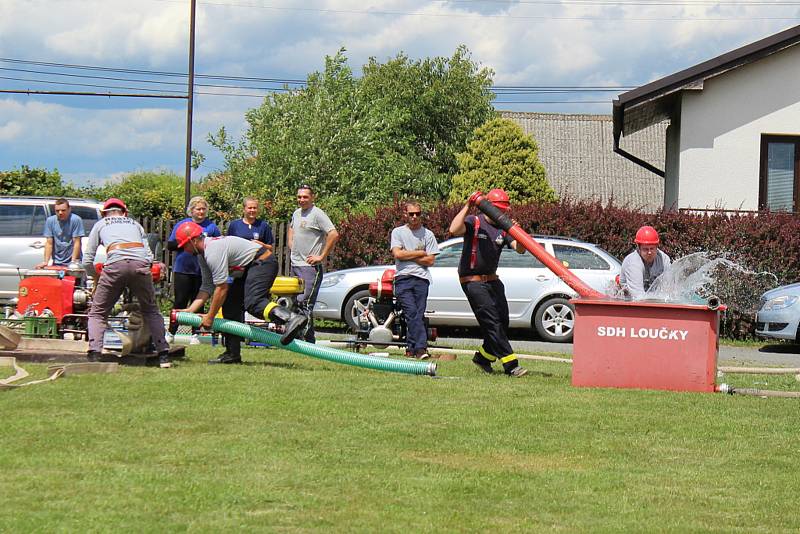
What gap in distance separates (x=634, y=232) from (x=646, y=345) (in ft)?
35.0

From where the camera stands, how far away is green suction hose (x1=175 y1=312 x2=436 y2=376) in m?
11.2

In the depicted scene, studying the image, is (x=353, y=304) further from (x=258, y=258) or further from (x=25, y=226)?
(x=258, y=258)

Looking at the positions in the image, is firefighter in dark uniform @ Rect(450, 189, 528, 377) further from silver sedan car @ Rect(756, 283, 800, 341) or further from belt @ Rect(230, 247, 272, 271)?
silver sedan car @ Rect(756, 283, 800, 341)

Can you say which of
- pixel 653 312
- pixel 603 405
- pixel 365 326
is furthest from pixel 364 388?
pixel 365 326

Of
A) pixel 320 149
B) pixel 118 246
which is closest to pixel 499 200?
pixel 118 246

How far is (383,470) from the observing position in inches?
266

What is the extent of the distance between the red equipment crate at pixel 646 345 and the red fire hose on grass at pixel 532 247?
41 centimetres

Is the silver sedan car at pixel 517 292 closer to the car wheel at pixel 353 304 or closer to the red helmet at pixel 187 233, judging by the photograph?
the car wheel at pixel 353 304

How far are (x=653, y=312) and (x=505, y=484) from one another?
442cm

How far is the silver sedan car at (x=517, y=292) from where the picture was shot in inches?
727

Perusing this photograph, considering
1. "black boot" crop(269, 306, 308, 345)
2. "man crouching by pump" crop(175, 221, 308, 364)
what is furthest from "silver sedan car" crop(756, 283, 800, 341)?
"black boot" crop(269, 306, 308, 345)

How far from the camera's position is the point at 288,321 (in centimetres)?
1148

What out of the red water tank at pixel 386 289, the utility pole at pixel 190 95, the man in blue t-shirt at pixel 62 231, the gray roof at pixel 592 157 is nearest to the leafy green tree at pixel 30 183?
the utility pole at pixel 190 95

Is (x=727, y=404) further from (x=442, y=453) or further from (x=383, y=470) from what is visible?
(x=383, y=470)
